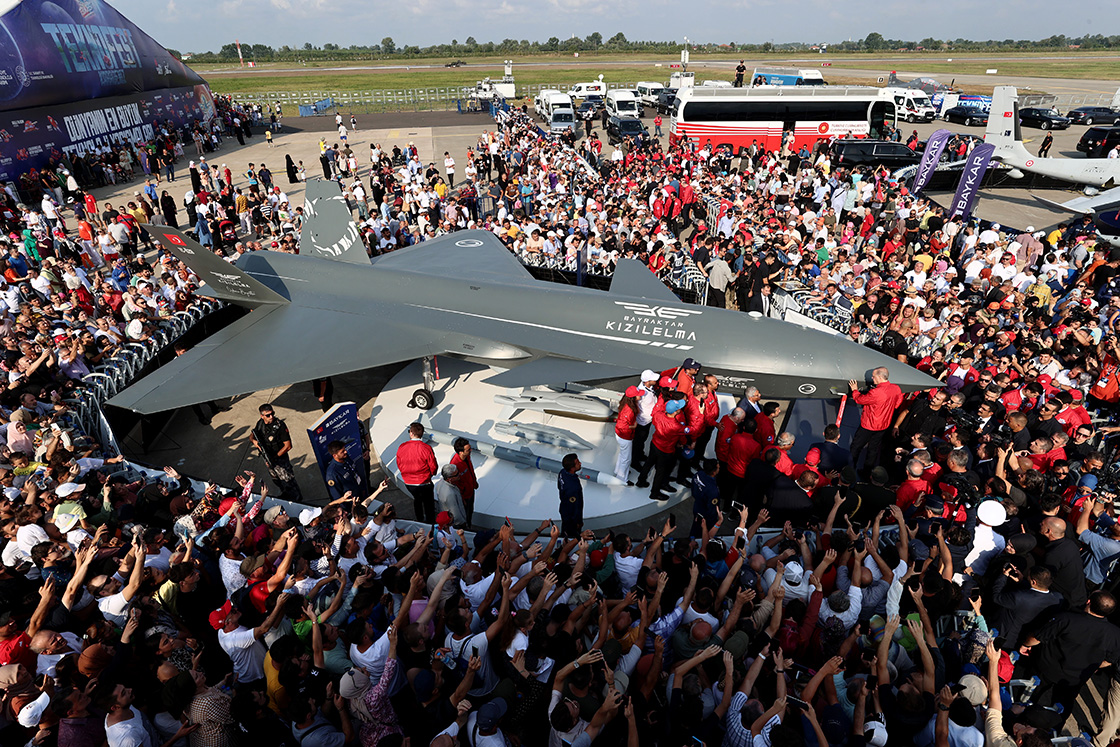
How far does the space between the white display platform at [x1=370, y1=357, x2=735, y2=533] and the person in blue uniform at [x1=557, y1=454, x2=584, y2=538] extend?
0.70 meters

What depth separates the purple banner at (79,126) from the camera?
1025 inches

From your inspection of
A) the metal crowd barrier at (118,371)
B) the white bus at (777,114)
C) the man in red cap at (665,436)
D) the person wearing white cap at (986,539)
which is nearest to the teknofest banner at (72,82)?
the metal crowd barrier at (118,371)

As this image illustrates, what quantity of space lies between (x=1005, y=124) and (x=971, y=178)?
8.13 m

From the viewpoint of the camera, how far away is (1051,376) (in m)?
8.83

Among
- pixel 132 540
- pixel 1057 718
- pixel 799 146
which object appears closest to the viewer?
pixel 1057 718

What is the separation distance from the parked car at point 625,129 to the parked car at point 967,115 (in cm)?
2753

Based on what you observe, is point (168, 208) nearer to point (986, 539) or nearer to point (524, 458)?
point (524, 458)

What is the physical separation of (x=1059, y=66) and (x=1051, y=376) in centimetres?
12926

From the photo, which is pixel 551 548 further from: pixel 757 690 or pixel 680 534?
pixel 680 534

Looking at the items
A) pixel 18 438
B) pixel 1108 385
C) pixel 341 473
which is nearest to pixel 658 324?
pixel 341 473

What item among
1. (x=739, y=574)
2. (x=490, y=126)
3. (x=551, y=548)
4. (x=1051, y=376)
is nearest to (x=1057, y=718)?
(x=739, y=574)

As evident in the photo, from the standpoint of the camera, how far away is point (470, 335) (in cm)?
1056

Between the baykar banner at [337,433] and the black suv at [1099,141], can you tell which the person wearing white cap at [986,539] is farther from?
the black suv at [1099,141]

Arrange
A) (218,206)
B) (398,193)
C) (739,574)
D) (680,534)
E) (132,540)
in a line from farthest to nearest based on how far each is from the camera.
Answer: (398,193)
(218,206)
(680,534)
(132,540)
(739,574)
